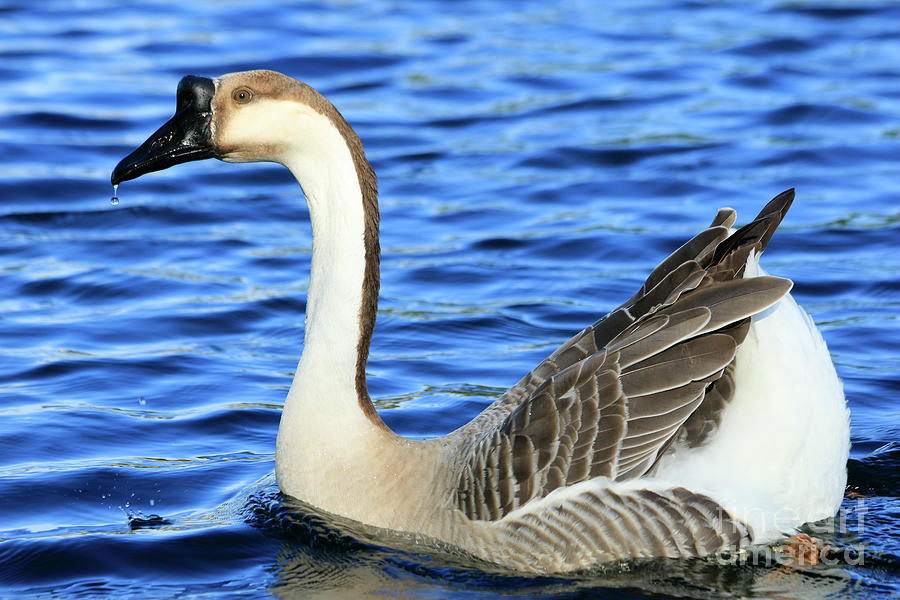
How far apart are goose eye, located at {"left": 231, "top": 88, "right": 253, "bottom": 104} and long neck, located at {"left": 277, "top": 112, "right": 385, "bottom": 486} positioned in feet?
1.05

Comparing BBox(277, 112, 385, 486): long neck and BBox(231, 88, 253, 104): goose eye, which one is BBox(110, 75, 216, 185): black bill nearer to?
BBox(231, 88, 253, 104): goose eye

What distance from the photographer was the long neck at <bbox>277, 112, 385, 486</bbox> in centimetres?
587

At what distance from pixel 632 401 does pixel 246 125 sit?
2041mm

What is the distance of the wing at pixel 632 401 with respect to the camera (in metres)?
5.63

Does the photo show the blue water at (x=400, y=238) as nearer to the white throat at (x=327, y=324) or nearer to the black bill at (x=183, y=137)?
the white throat at (x=327, y=324)

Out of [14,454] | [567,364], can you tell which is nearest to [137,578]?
[14,454]

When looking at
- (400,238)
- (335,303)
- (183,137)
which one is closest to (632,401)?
(335,303)

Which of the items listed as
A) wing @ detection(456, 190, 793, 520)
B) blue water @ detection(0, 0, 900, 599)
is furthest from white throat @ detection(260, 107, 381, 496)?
wing @ detection(456, 190, 793, 520)

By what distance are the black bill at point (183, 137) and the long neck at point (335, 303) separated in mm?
406

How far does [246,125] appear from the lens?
5922 millimetres

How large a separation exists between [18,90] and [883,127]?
8.89m

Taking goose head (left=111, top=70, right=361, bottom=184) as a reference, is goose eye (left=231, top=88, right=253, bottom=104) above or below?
above

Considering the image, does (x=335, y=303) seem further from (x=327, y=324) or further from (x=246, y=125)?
(x=246, y=125)

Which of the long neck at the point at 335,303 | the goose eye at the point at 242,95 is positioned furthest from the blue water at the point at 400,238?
the goose eye at the point at 242,95
